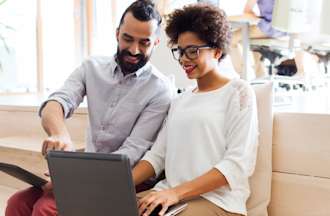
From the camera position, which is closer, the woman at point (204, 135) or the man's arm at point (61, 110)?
the woman at point (204, 135)

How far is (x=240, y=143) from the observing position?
1.28 metres

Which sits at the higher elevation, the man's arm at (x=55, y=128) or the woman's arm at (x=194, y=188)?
the man's arm at (x=55, y=128)

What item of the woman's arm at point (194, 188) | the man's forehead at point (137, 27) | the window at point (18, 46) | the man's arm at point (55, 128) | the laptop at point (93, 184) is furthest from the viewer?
the window at point (18, 46)

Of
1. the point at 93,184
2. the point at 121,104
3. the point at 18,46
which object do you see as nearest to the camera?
the point at 93,184

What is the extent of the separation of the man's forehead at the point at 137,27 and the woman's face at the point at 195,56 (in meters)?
0.16

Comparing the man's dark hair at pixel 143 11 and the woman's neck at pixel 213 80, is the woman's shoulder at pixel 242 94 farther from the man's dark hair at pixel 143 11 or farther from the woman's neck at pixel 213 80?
the man's dark hair at pixel 143 11

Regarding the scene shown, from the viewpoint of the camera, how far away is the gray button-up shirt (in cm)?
159

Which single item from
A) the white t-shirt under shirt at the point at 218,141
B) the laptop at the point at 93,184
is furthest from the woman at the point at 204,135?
the laptop at the point at 93,184

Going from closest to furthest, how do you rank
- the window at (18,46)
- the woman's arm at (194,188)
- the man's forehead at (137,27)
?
the woman's arm at (194,188) < the man's forehead at (137,27) < the window at (18,46)

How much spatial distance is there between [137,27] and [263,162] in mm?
682

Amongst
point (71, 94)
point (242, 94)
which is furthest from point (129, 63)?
point (242, 94)

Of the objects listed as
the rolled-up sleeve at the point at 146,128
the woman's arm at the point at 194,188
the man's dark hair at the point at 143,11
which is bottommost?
the woman's arm at the point at 194,188

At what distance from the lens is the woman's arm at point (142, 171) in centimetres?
147

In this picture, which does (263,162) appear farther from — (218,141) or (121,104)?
(121,104)
